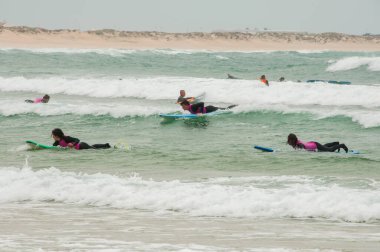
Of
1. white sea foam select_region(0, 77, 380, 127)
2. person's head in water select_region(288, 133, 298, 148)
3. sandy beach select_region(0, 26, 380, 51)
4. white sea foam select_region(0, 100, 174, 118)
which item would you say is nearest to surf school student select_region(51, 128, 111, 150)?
person's head in water select_region(288, 133, 298, 148)

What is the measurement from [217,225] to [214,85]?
23.7m

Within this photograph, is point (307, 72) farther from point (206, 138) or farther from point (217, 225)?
point (217, 225)

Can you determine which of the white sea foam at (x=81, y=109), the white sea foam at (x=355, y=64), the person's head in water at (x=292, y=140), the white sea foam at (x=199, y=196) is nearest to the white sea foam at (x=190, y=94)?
the white sea foam at (x=81, y=109)

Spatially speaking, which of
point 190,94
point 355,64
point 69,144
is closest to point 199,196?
point 69,144

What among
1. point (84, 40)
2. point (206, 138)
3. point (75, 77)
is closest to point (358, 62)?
point (75, 77)

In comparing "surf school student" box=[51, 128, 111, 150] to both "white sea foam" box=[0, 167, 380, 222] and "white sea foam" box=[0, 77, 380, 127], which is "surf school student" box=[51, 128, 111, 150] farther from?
"white sea foam" box=[0, 77, 380, 127]

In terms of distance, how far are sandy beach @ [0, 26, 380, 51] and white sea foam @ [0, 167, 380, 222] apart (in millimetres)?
61290

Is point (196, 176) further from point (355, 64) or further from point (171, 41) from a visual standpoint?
point (171, 41)

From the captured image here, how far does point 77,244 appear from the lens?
924 centimetres

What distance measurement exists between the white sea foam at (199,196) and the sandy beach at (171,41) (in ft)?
201

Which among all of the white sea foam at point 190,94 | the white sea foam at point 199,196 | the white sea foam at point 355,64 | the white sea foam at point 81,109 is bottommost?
the white sea foam at point 199,196

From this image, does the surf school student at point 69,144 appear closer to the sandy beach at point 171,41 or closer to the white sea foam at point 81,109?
the white sea foam at point 81,109

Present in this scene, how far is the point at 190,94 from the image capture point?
3397cm

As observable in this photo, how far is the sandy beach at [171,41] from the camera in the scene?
84062 millimetres
